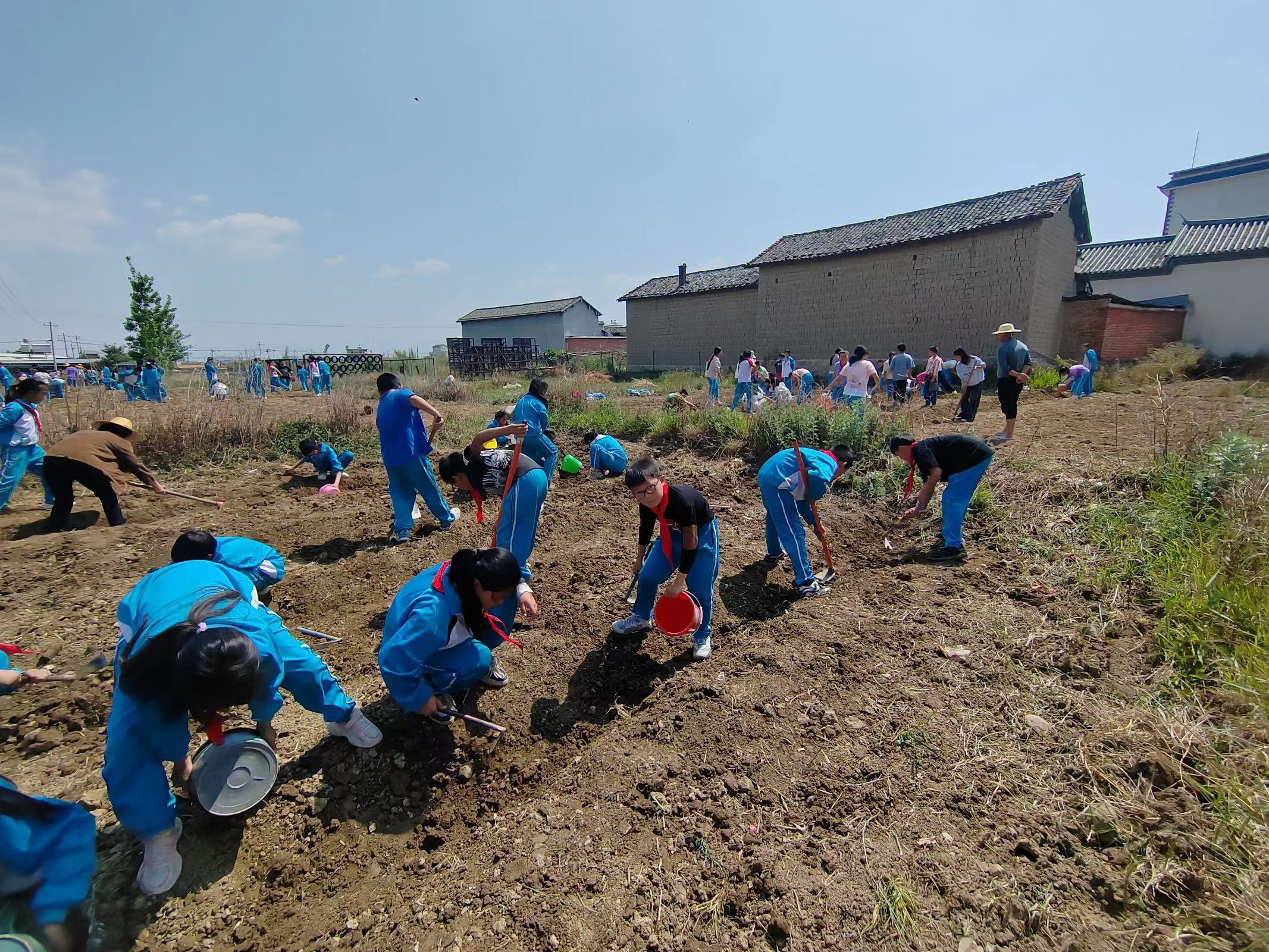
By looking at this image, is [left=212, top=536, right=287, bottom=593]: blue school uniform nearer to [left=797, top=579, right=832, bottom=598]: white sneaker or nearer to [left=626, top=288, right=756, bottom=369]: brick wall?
[left=797, top=579, right=832, bottom=598]: white sneaker

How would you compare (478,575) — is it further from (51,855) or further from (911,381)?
(911,381)

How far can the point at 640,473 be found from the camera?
2891mm

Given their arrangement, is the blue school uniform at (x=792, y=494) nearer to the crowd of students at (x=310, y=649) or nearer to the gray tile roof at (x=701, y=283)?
the crowd of students at (x=310, y=649)

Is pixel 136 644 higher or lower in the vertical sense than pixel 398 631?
higher

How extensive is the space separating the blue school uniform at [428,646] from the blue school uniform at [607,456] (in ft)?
14.9

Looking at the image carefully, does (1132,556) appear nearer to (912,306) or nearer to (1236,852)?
(1236,852)

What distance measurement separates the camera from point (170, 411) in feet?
26.1

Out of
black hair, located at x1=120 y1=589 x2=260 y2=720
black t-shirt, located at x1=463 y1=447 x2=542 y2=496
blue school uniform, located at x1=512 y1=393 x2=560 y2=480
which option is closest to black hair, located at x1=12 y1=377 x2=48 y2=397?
blue school uniform, located at x1=512 y1=393 x2=560 y2=480

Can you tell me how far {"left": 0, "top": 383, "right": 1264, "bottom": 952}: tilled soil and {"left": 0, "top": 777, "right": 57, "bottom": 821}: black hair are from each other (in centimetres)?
50

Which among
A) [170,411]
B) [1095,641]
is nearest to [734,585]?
[1095,641]

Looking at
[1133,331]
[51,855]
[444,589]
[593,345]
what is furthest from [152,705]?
[593,345]

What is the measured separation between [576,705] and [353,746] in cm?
108

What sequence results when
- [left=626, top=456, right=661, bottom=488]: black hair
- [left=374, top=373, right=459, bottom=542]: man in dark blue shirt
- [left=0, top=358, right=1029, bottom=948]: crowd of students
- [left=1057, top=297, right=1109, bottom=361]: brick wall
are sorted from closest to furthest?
[left=0, top=358, right=1029, bottom=948]: crowd of students
[left=626, top=456, right=661, bottom=488]: black hair
[left=374, top=373, right=459, bottom=542]: man in dark blue shirt
[left=1057, top=297, right=1109, bottom=361]: brick wall

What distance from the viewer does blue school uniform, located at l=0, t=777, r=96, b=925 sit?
1576 mm
